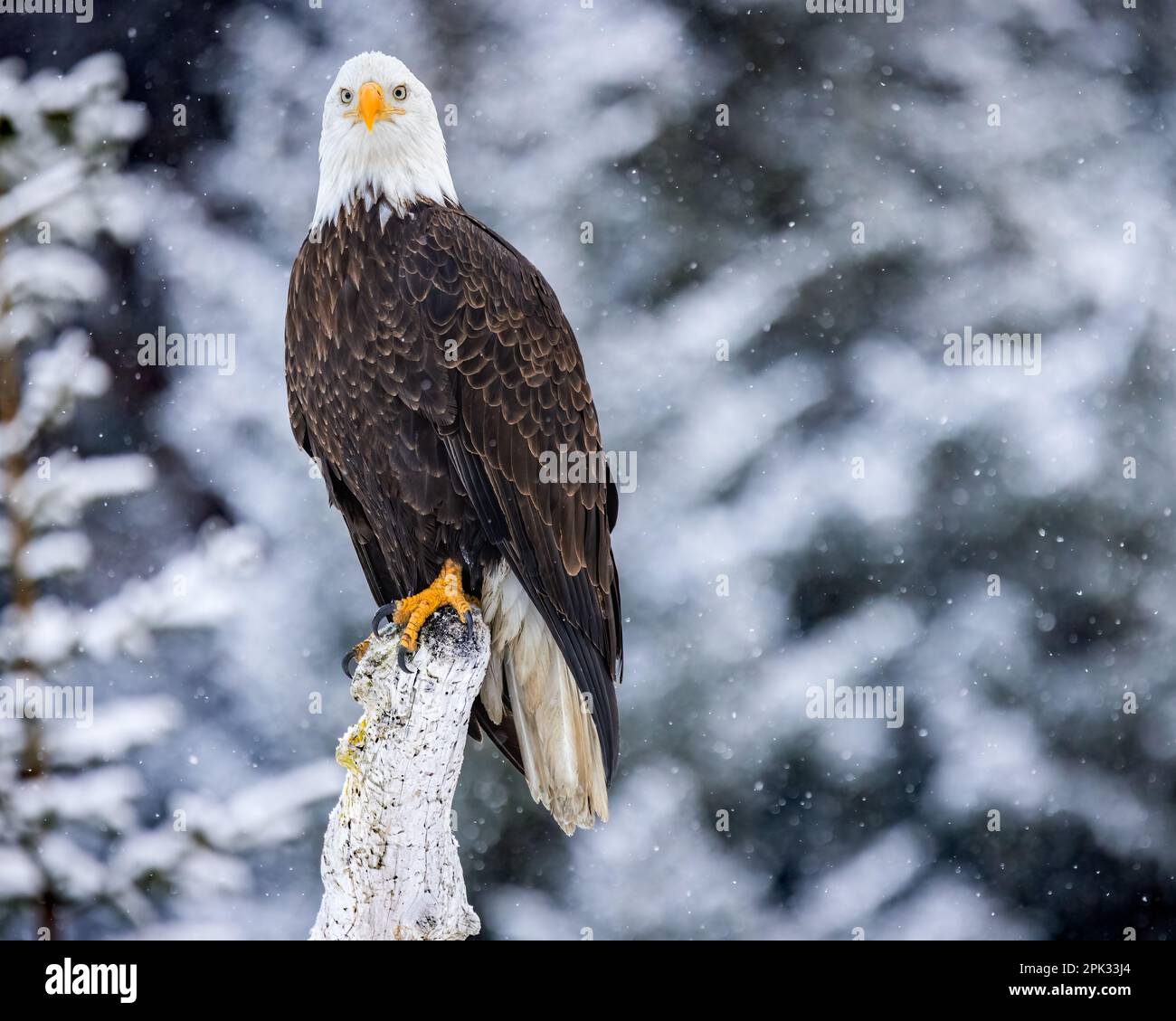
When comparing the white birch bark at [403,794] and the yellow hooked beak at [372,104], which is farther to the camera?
the yellow hooked beak at [372,104]

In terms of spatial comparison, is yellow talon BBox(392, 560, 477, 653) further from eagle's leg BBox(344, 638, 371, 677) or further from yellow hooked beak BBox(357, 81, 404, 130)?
yellow hooked beak BBox(357, 81, 404, 130)

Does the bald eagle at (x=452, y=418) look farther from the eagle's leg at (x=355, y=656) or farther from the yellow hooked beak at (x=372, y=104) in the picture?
the eagle's leg at (x=355, y=656)

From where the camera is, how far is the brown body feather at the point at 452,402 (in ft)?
9.09

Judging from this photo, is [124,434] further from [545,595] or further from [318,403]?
[545,595]

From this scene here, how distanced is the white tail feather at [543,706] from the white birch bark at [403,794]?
247 mm

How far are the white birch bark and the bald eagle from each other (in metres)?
0.11

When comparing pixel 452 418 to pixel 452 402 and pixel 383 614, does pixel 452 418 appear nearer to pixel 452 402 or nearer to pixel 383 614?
pixel 452 402

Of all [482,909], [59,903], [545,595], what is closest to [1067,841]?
[482,909]

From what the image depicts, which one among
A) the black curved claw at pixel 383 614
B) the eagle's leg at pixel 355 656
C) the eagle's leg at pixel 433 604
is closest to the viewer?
the eagle's leg at pixel 433 604

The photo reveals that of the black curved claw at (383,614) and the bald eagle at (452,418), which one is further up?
the bald eagle at (452,418)

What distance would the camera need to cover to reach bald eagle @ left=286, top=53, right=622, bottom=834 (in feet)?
9.14

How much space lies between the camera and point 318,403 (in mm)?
2887

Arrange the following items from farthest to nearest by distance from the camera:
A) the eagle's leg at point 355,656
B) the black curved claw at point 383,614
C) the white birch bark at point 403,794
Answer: the eagle's leg at point 355,656 < the black curved claw at point 383,614 < the white birch bark at point 403,794

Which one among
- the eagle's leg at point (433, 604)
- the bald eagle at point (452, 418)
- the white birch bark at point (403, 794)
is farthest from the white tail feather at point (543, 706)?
the white birch bark at point (403, 794)
